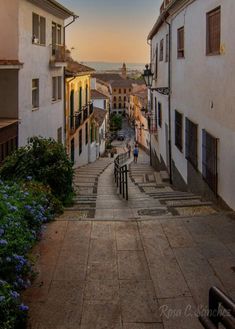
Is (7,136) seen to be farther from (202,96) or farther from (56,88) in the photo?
(56,88)

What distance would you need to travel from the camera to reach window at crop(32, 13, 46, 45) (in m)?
16.5

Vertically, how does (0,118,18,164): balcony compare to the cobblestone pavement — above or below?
above

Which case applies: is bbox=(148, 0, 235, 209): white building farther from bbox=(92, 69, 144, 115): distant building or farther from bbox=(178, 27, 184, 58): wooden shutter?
bbox=(92, 69, 144, 115): distant building

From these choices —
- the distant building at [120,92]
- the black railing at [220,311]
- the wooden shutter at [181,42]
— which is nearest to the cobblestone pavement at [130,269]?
the black railing at [220,311]

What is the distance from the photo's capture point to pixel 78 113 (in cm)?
2653

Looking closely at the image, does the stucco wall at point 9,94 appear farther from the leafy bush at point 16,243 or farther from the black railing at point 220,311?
the black railing at point 220,311

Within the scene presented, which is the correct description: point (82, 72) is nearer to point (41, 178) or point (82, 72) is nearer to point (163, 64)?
point (163, 64)

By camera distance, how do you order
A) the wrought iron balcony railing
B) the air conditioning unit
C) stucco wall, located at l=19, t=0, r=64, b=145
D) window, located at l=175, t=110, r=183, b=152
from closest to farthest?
stucco wall, located at l=19, t=0, r=64, b=145, window, located at l=175, t=110, r=183, b=152, the air conditioning unit, the wrought iron balcony railing

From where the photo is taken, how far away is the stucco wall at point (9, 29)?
1420cm

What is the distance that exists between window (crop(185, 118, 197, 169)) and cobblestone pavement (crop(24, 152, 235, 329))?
3.61 m

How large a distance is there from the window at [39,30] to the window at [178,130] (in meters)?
5.79

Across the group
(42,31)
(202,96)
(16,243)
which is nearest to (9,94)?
(42,31)

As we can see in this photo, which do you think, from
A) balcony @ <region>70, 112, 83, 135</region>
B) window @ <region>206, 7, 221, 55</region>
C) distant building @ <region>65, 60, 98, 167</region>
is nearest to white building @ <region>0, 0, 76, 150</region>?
distant building @ <region>65, 60, 98, 167</region>

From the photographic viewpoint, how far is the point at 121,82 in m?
122
